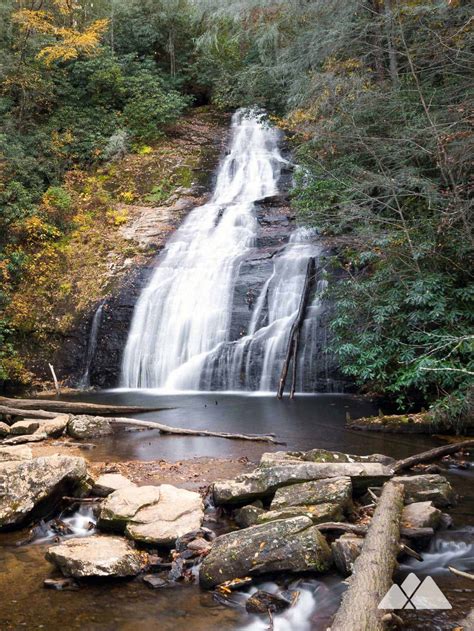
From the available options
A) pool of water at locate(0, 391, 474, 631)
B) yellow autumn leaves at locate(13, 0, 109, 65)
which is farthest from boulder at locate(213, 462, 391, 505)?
yellow autumn leaves at locate(13, 0, 109, 65)

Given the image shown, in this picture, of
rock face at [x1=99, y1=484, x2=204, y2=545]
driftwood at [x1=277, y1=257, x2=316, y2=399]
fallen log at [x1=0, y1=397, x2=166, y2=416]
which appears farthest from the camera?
driftwood at [x1=277, y1=257, x2=316, y2=399]

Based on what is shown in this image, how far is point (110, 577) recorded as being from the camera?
3738 millimetres

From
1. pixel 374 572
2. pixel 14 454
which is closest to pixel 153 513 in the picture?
pixel 374 572

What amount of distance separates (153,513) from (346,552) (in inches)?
67.9

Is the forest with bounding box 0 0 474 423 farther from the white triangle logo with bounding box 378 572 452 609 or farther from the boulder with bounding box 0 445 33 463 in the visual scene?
the boulder with bounding box 0 445 33 463

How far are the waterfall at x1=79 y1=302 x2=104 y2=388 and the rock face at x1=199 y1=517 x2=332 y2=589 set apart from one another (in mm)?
10492

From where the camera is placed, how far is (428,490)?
4.88m

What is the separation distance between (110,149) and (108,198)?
2797 mm

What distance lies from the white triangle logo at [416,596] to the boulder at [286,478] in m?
1.22

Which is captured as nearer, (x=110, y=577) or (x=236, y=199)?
(x=110, y=577)

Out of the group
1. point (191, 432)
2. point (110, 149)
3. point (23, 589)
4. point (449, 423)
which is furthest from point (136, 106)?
point (23, 589)

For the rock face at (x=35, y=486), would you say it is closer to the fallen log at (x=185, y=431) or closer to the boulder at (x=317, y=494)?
the boulder at (x=317, y=494)

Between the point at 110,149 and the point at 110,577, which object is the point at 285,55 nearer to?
the point at 110,149

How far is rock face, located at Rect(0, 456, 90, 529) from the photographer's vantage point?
15.2 ft
